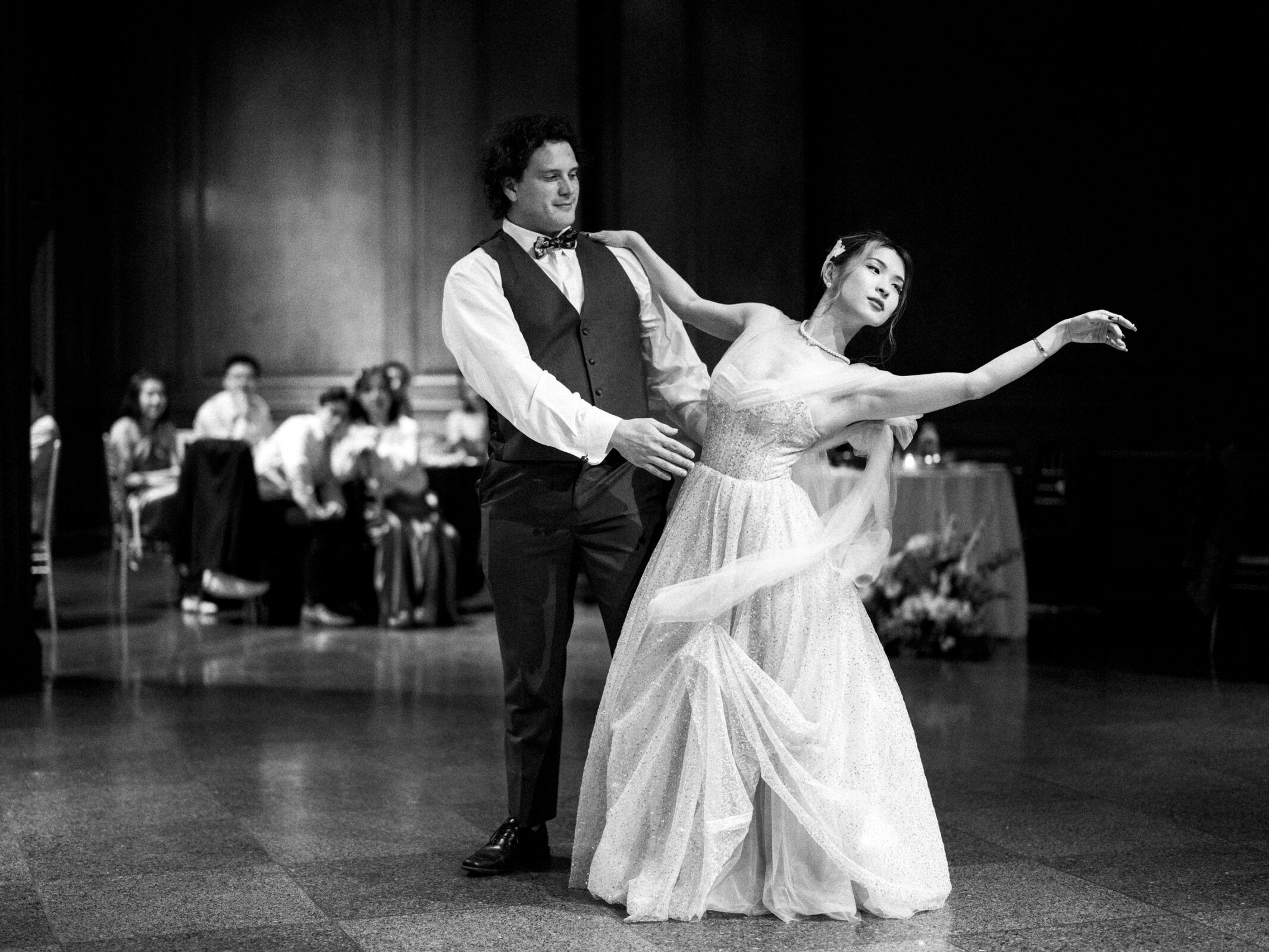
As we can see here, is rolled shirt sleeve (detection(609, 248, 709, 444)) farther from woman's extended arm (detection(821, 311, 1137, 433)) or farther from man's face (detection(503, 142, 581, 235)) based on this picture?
woman's extended arm (detection(821, 311, 1137, 433))

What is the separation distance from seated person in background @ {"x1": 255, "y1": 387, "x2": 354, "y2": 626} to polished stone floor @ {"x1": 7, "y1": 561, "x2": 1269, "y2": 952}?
1117 millimetres

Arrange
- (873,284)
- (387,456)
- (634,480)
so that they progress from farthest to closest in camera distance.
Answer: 1. (387,456)
2. (634,480)
3. (873,284)

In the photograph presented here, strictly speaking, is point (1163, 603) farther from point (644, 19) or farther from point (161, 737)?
point (161, 737)

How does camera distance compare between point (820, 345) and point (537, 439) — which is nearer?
point (537, 439)

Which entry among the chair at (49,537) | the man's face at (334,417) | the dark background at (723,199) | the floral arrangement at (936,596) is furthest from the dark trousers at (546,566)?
the man's face at (334,417)

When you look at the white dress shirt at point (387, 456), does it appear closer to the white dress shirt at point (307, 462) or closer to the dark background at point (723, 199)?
the white dress shirt at point (307, 462)

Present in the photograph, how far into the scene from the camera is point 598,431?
289cm

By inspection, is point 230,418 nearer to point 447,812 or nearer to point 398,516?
point 398,516

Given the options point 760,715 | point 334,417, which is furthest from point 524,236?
point 334,417

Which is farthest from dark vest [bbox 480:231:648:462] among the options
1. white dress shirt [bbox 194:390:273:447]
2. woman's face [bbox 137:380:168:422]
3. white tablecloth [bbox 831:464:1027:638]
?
woman's face [bbox 137:380:168:422]

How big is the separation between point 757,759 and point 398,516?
489 cm

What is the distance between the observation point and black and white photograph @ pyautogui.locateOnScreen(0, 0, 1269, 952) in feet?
9.72

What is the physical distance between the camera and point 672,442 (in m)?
2.82

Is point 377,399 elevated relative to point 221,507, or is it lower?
elevated
